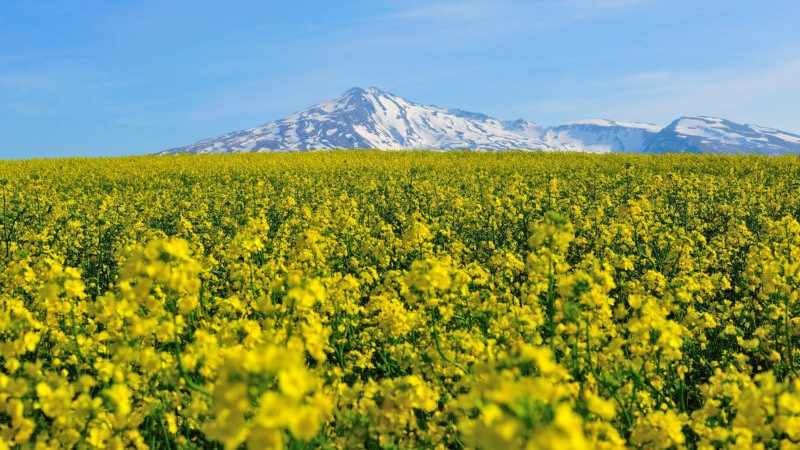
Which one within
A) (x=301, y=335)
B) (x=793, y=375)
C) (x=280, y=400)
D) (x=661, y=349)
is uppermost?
(x=280, y=400)

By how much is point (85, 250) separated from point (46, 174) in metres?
17.6

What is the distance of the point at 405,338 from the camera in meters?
5.63

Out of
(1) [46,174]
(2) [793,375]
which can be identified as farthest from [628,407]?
(1) [46,174]

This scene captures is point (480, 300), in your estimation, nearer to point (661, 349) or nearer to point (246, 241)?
point (661, 349)

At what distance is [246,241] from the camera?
19.1 ft

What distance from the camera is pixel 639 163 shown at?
25.2 meters

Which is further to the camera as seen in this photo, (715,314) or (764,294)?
(715,314)

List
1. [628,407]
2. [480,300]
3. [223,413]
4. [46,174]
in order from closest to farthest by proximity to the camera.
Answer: [223,413]
[628,407]
[480,300]
[46,174]

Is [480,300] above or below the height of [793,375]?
above

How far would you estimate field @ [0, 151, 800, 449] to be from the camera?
8.30ft

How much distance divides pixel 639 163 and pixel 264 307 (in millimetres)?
24309

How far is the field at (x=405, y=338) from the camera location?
99.6 inches

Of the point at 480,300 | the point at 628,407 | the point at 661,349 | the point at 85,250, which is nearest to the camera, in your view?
the point at 628,407

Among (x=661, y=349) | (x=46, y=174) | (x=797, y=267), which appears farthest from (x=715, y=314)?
(x=46, y=174)
